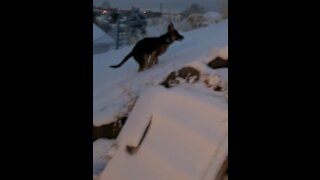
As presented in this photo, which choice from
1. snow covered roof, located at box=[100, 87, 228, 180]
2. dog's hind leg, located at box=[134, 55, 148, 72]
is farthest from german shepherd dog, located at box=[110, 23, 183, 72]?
snow covered roof, located at box=[100, 87, 228, 180]

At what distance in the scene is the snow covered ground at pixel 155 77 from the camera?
1729 mm

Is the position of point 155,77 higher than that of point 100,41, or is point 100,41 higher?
point 100,41

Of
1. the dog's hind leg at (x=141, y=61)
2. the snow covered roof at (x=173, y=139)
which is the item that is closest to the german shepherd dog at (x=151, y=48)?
the dog's hind leg at (x=141, y=61)

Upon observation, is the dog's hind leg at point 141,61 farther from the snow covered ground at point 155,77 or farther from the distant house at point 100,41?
the distant house at point 100,41

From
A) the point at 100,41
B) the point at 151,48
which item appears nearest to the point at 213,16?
the point at 151,48

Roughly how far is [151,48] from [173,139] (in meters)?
0.40

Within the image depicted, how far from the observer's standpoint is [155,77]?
5.89 feet

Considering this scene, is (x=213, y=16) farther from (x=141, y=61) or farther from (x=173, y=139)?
(x=173, y=139)

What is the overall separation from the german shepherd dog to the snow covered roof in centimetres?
14

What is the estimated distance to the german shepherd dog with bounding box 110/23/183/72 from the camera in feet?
5.93
